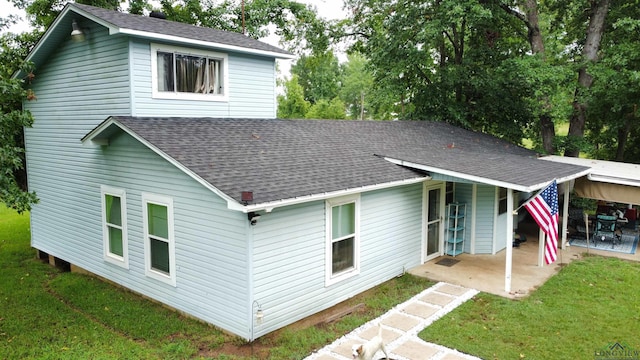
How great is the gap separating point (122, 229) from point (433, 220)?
23.1 ft

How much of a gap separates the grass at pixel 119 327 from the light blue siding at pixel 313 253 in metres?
0.31

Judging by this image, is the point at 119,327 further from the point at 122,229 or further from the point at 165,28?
the point at 165,28

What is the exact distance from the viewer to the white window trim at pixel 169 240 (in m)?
7.90

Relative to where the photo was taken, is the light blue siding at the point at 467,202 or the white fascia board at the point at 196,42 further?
the light blue siding at the point at 467,202

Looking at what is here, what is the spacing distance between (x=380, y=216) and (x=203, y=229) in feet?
12.1

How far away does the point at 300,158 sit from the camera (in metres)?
8.89

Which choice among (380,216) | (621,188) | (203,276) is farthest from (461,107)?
(203,276)

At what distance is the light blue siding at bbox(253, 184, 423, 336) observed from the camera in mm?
7016

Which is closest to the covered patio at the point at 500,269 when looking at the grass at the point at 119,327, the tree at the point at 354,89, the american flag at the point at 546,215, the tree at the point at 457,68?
the american flag at the point at 546,215

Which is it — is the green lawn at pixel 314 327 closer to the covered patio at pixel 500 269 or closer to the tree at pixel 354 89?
the covered patio at pixel 500 269

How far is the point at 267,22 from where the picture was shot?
23.8 m

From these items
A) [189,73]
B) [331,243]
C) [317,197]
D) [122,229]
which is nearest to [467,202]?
[331,243]

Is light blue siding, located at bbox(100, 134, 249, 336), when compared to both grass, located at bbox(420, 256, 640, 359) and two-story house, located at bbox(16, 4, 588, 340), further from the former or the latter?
grass, located at bbox(420, 256, 640, 359)

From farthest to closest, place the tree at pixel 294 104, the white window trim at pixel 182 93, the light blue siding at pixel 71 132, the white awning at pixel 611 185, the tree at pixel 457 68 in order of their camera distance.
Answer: the tree at pixel 294 104, the tree at pixel 457 68, the white awning at pixel 611 185, the light blue siding at pixel 71 132, the white window trim at pixel 182 93
